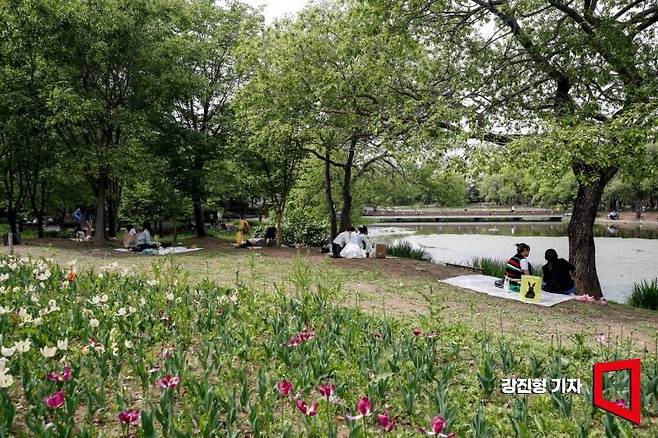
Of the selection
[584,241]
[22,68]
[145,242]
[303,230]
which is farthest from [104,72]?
[584,241]

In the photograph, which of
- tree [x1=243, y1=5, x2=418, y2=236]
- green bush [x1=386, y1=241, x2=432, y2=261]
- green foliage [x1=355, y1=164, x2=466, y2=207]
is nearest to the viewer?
tree [x1=243, y1=5, x2=418, y2=236]

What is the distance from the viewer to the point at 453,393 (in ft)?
10.9

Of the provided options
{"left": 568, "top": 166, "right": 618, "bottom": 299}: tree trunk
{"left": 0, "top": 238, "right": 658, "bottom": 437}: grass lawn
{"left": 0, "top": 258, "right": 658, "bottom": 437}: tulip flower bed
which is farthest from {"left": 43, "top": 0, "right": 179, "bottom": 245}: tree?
{"left": 568, "top": 166, "right": 618, "bottom": 299}: tree trunk

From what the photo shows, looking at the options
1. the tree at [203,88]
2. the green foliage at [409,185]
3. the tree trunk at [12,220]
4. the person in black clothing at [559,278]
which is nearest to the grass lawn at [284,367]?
the person in black clothing at [559,278]

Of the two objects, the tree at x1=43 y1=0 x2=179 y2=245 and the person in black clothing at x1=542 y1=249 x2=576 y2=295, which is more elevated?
the tree at x1=43 y1=0 x2=179 y2=245

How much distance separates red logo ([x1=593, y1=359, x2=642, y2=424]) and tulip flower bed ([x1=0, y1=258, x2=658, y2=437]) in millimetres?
79

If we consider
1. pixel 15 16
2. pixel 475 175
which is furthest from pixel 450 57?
pixel 15 16

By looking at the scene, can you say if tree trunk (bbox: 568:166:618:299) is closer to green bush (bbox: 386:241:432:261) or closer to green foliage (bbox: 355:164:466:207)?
green bush (bbox: 386:241:432:261)

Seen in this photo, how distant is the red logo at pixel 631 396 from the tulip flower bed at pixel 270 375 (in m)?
0.08

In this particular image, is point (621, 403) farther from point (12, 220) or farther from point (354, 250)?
point (12, 220)

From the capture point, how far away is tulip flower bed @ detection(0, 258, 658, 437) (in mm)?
2727

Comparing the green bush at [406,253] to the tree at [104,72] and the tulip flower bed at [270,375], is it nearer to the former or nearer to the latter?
the tree at [104,72]

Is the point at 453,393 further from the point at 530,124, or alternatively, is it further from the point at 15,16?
the point at 15,16

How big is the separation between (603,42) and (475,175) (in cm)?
360
